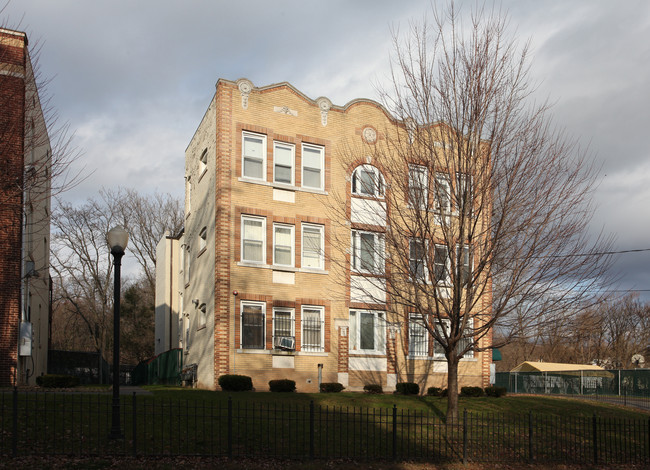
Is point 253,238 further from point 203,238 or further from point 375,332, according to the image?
point 375,332

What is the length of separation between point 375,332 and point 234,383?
6.24 m

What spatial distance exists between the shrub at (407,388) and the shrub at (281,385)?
4038 mm

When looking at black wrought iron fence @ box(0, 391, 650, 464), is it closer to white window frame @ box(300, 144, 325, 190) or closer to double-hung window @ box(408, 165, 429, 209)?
double-hung window @ box(408, 165, 429, 209)

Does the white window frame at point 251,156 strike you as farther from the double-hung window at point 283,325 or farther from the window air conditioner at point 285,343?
the window air conditioner at point 285,343

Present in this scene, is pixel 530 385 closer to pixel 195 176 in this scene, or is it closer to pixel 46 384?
pixel 195 176

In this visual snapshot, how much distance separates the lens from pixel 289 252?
2286cm

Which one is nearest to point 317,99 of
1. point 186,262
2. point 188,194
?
point 188,194

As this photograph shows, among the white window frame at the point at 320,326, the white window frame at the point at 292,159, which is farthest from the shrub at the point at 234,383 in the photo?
the white window frame at the point at 292,159

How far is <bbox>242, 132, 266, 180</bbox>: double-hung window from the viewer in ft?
73.8

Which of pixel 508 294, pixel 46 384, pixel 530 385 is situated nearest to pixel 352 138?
pixel 508 294

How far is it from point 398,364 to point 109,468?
47.4ft

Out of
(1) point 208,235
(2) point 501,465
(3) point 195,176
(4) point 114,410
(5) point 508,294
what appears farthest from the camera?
(3) point 195,176

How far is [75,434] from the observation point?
12203mm

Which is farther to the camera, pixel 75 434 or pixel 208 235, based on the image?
pixel 208 235
